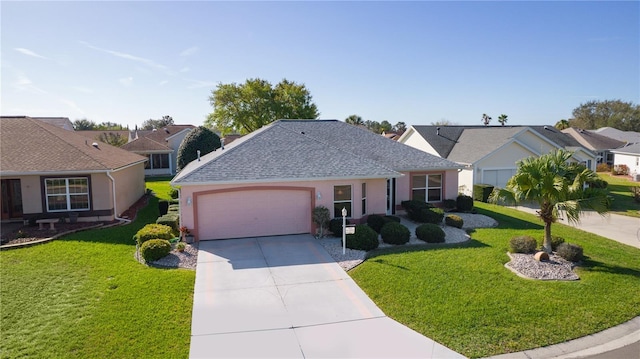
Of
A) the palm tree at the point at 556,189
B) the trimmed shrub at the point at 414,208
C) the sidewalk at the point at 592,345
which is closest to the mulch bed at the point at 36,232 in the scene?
the trimmed shrub at the point at 414,208

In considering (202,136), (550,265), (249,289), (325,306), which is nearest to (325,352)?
(325,306)

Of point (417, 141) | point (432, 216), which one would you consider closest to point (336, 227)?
point (432, 216)

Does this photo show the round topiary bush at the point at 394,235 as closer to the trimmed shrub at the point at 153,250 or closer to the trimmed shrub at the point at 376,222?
the trimmed shrub at the point at 376,222

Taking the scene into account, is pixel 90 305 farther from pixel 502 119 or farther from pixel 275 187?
pixel 502 119

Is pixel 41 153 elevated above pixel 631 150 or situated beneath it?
situated beneath

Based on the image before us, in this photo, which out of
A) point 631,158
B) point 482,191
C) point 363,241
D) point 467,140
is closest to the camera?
point 363,241

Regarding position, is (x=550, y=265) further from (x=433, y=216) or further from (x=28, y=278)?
(x=28, y=278)
